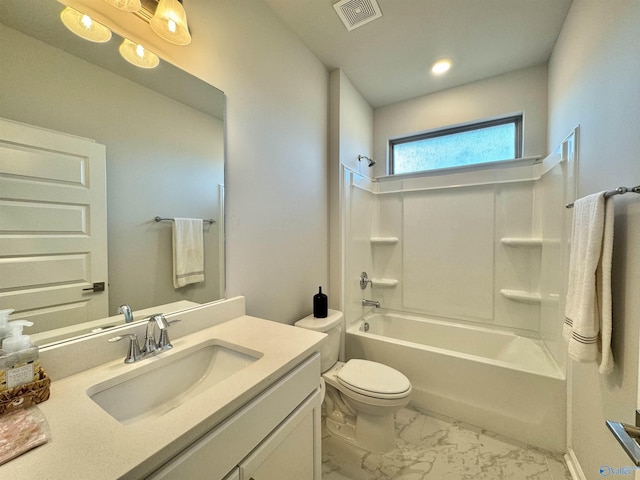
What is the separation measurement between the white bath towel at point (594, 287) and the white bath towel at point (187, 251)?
1703mm

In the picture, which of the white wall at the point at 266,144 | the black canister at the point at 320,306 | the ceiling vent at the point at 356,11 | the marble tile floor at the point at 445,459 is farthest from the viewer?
the black canister at the point at 320,306

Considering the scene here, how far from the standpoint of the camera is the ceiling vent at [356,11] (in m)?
1.51

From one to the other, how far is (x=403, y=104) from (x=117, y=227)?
8.87 ft

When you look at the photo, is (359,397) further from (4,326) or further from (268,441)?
(4,326)

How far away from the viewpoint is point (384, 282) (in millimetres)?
2680

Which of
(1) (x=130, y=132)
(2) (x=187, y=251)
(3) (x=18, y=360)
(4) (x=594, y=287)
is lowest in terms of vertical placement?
(3) (x=18, y=360)

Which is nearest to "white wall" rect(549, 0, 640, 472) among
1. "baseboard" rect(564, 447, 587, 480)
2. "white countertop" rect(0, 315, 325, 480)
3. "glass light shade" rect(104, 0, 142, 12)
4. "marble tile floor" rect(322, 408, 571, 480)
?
"baseboard" rect(564, 447, 587, 480)

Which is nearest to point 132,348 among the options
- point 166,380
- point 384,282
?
point 166,380

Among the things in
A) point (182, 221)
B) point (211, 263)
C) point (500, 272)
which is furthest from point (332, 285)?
point (500, 272)

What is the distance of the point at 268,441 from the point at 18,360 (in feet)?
2.35

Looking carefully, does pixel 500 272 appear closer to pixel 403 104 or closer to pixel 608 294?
pixel 608 294

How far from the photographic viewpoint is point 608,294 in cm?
100

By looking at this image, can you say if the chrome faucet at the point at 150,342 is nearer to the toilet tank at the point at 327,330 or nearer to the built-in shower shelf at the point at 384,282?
the toilet tank at the point at 327,330

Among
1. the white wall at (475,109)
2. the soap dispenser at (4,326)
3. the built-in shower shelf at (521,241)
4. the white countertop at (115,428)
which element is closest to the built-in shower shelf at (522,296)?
the built-in shower shelf at (521,241)
